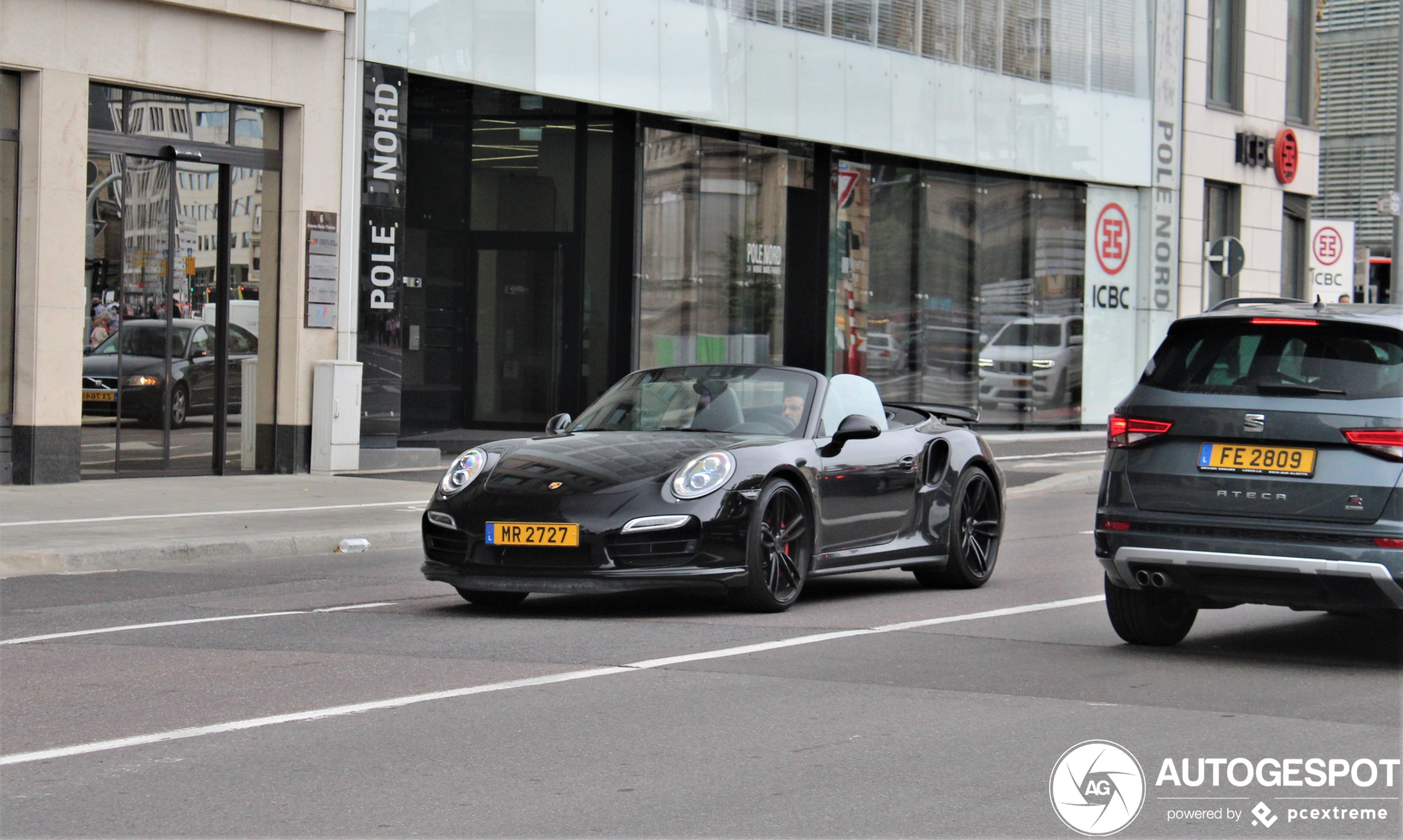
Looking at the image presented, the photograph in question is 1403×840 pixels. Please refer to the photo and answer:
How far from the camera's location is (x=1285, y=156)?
34656 millimetres

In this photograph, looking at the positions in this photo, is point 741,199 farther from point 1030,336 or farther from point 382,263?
point 1030,336

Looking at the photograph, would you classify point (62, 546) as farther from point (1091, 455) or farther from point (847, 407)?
point (1091, 455)

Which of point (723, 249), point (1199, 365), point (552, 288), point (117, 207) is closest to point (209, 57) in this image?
Answer: point (117, 207)

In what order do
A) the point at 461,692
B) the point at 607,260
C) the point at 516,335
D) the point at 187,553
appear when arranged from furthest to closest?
the point at 516,335, the point at 607,260, the point at 187,553, the point at 461,692

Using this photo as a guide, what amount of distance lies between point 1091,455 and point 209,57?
1402 centimetres

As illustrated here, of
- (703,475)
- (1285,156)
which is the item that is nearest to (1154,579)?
(703,475)

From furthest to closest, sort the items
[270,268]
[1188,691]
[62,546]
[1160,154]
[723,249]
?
[1160,154], [723,249], [270,268], [62,546], [1188,691]

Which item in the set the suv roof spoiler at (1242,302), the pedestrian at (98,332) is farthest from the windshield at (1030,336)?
the suv roof spoiler at (1242,302)

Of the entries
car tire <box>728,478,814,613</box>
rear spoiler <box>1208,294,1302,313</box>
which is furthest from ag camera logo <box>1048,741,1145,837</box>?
car tire <box>728,478,814,613</box>

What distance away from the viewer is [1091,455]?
24.9m

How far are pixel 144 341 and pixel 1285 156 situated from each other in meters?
25.6

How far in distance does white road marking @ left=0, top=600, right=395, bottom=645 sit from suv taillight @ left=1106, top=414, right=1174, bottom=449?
167 inches

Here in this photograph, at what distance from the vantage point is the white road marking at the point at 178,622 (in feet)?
26.6

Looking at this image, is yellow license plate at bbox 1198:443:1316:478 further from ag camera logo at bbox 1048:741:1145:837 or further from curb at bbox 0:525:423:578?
curb at bbox 0:525:423:578
